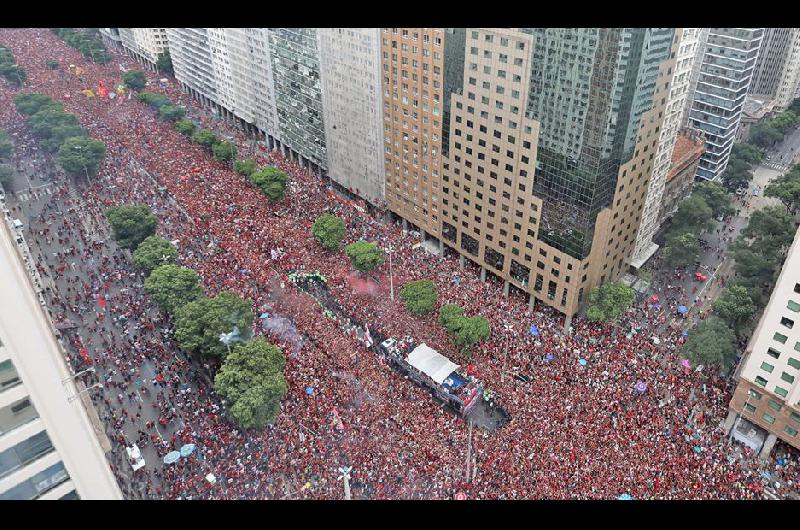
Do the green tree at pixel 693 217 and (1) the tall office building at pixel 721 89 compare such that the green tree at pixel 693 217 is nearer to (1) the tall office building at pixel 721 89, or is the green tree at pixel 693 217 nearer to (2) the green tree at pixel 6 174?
(1) the tall office building at pixel 721 89

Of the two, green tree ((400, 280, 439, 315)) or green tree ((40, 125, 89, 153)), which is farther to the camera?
green tree ((40, 125, 89, 153))

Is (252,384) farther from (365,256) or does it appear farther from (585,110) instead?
(585,110)

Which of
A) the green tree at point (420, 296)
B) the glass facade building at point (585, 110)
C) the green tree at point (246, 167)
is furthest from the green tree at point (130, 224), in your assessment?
the glass facade building at point (585, 110)

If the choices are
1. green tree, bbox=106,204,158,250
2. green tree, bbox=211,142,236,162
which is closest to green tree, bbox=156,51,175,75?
green tree, bbox=211,142,236,162

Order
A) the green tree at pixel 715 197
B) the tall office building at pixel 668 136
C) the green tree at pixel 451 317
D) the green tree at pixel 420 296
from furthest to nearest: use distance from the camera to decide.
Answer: the green tree at pixel 715 197 < the green tree at pixel 420 296 < the green tree at pixel 451 317 < the tall office building at pixel 668 136

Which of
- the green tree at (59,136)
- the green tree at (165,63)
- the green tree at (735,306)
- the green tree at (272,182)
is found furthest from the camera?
the green tree at (165,63)

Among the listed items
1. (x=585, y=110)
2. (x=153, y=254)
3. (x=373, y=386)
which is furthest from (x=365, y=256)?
(x=585, y=110)

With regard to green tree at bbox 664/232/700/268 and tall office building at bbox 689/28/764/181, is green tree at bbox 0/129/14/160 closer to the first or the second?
green tree at bbox 664/232/700/268
